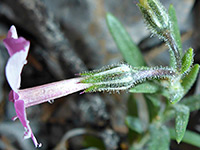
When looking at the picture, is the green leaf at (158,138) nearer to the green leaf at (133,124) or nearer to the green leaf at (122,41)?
the green leaf at (133,124)

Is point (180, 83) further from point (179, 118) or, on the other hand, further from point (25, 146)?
point (25, 146)

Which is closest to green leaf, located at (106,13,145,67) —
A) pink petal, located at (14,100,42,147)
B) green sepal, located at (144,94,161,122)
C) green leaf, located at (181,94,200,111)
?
green sepal, located at (144,94,161,122)

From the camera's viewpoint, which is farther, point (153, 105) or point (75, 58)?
point (75, 58)

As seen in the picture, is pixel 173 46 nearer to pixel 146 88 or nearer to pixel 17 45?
pixel 146 88

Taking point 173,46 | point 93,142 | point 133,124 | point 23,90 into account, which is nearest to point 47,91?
point 23,90

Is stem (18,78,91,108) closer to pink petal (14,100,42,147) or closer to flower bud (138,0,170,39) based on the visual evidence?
pink petal (14,100,42,147)

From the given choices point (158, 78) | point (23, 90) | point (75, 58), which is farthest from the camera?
point (75, 58)
